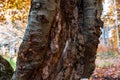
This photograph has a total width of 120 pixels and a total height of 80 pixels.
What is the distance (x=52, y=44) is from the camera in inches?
129

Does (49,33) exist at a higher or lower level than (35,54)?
higher

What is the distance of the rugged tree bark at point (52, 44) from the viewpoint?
10.3ft

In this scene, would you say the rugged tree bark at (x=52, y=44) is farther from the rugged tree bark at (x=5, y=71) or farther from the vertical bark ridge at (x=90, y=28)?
the rugged tree bark at (x=5, y=71)

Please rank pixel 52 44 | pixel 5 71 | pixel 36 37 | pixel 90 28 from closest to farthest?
1. pixel 36 37
2. pixel 52 44
3. pixel 90 28
4. pixel 5 71

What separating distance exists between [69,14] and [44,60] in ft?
1.94

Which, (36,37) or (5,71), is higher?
(36,37)

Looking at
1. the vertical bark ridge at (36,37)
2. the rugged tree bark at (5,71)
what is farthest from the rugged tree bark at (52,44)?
the rugged tree bark at (5,71)

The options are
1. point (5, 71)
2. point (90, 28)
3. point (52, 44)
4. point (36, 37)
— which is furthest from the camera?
point (5, 71)

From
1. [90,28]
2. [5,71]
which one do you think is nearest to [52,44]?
[90,28]

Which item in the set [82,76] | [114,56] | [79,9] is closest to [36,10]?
[79,9]

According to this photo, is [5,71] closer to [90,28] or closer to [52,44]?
[52,44]

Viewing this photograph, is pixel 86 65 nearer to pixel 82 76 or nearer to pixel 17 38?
pixel 82 76

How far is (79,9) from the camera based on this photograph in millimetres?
3885

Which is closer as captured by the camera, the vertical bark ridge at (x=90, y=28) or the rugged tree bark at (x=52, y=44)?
the rugged tree bark at (x=52, y=44)
